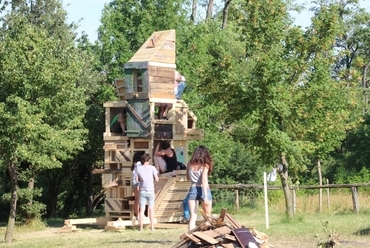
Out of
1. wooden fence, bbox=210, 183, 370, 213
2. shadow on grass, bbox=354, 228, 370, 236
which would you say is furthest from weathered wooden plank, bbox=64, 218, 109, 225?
shadow on grass, bbox=354, 228, 370, 236

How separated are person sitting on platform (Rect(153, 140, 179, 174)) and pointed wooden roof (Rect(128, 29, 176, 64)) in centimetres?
263

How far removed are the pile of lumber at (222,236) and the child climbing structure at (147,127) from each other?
9689mm

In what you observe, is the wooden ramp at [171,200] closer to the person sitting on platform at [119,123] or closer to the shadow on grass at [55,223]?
the person sitting on platform at [119,123]

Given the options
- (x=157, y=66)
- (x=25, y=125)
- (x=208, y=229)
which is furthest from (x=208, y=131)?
(x=208, y=229)

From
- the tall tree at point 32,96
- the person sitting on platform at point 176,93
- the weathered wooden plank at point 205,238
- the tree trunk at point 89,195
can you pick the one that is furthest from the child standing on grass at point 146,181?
the tree trunk at point 89,195

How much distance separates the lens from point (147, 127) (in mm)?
23703

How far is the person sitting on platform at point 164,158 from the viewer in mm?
24328

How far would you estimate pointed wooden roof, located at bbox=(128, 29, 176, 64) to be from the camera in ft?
78.7

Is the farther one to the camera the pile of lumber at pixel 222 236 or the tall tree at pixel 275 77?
the tall tree at pixel 275 77

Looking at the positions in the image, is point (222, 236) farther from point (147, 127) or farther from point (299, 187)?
point (299, 187)

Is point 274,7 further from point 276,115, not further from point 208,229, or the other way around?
point 208,229

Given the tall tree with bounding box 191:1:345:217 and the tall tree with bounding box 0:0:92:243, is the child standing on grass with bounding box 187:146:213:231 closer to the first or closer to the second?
the tall tree with bounding box 191:1:345:217

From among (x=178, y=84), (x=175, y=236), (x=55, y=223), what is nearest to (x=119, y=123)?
(x=178, y=84)

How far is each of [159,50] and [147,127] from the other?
245cm
